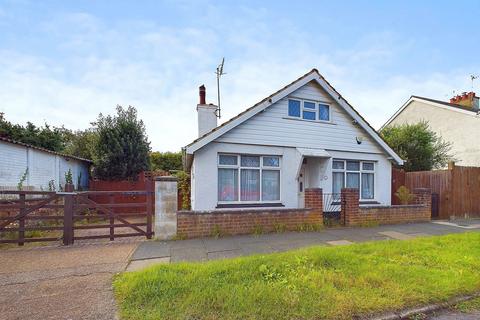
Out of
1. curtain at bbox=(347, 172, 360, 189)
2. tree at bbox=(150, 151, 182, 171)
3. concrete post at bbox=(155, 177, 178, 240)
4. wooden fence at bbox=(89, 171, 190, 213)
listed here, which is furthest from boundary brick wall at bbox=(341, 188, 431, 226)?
tree at bbox=(150, 151, 182, 171)

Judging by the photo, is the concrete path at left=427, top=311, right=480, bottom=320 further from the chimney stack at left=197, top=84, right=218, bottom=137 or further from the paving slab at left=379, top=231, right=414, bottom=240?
the chimney stack at left=197, top=84, right=218, bottom=137

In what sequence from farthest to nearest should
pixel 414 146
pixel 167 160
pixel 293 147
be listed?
pixel 167 160, pixel 414 146, pixel 293 147

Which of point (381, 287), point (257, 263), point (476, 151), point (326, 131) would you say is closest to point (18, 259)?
point (257, 263)

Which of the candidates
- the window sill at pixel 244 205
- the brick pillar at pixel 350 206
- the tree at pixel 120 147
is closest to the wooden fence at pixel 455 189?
the brick pillar at pixel 350 206

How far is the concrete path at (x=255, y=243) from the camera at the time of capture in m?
6.20

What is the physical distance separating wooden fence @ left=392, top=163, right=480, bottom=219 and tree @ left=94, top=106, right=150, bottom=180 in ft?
46.9

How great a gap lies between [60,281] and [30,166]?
30.8 feet

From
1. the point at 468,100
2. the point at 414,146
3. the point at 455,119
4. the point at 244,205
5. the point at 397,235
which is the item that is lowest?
the point at 397,235

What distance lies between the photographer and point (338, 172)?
12445mm

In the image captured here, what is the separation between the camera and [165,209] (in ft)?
25.9

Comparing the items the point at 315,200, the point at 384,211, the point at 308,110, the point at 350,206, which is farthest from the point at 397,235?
the point at 308,110

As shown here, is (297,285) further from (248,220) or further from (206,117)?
(206,117)

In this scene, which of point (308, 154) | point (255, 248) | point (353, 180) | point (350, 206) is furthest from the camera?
point (353, 180)

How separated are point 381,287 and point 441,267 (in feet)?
6.45
